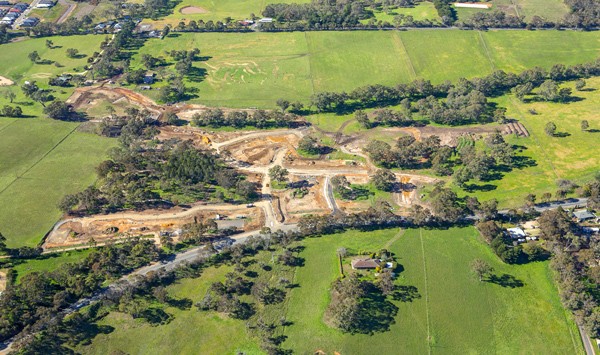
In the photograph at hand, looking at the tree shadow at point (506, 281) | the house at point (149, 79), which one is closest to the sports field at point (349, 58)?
the house at point (149, 79)

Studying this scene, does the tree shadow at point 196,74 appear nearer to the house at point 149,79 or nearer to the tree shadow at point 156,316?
the house at point 149,79

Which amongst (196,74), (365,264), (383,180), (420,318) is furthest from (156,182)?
(420,318)

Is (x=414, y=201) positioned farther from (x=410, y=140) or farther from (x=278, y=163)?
(x=278, y=163)

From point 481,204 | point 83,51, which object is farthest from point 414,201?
point 83,51

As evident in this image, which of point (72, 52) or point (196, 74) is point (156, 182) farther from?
point (72, 52)

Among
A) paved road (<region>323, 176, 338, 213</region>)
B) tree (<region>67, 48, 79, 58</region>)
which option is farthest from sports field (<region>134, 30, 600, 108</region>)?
paved road (<region>323, 176, 338, 213</region>)

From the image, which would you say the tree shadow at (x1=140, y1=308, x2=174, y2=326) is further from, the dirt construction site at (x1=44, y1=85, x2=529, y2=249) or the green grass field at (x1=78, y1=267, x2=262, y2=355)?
the dirt construction site at (x1=44, y1=85, x2=529, y2=249)
